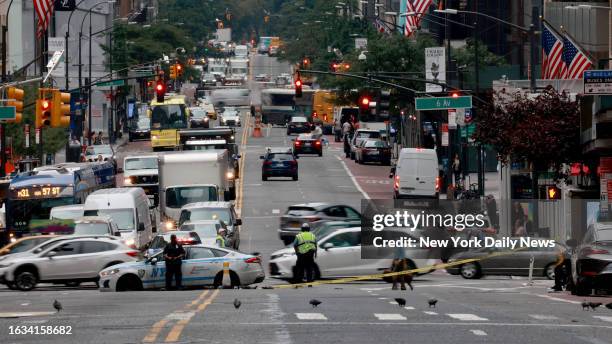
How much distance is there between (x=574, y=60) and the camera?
163 ft

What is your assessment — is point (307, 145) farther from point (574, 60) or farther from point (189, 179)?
point (574, 60)

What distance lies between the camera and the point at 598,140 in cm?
4206

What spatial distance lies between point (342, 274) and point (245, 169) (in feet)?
165

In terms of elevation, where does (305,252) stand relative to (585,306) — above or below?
above

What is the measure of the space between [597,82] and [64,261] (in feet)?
46.9

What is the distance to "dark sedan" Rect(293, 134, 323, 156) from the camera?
312 ft


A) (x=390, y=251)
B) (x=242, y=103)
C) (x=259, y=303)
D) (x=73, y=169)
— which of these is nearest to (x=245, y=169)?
(x=73, y=169)

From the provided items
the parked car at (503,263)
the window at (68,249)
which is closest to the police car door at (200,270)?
the window at (68,249)

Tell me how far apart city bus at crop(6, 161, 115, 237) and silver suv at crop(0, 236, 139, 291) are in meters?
9.37

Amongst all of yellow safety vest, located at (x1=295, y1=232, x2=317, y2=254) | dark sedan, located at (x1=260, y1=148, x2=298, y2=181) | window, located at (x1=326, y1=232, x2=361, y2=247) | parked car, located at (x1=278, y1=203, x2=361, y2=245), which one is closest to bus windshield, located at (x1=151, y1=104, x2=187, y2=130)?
dark sedan, located at (x1=260, y1=148, x2=298, y2=181)

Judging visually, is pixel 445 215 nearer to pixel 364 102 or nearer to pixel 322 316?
pixel 322 316

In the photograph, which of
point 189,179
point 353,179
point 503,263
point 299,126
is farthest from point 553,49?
point 299,126

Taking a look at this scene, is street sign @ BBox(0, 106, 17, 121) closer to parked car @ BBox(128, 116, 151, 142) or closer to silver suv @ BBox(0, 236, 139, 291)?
silver suv @ BBox(0, 236, 139, 291)

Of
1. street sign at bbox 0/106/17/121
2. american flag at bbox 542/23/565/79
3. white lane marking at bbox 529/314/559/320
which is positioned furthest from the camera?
american flag at bbox 542/23/565/79
